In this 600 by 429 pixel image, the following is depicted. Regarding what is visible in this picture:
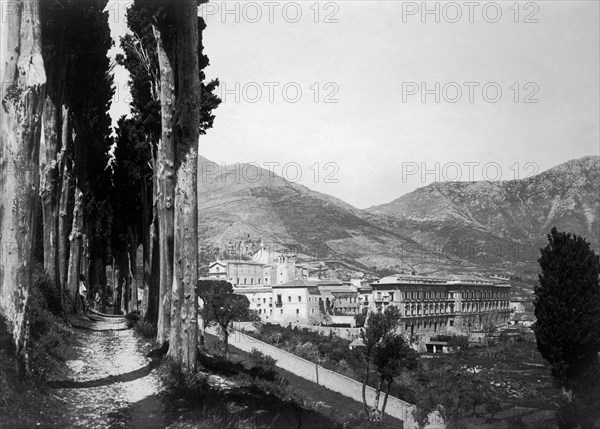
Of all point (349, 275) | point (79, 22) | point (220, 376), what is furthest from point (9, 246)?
point (349, 275)

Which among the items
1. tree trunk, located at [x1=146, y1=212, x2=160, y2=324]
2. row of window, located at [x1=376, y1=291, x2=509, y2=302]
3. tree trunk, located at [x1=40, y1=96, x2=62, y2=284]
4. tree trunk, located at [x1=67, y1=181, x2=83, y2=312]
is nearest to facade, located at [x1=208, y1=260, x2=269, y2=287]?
row of window, located at [x1=376, y1=291, x2=509, y2=302]

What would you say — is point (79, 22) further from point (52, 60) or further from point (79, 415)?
point (79, 415)

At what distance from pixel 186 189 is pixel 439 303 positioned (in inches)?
4275

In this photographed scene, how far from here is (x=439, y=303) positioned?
4557 inches

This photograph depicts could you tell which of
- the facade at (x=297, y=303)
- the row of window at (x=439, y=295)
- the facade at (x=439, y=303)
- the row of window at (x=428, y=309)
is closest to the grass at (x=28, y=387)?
the facade at (x=439, y=303)

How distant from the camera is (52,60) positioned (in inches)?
830

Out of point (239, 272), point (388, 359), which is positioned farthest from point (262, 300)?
point (388, 359)

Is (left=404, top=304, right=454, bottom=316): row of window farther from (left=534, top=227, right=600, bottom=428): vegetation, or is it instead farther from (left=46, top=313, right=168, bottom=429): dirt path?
(left=46, top=313, right=168, bottom=429): dirt path

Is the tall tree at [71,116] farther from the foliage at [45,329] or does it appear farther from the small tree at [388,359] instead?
the small tree at [388,359]

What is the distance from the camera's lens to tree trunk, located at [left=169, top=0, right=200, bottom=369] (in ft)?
41.1

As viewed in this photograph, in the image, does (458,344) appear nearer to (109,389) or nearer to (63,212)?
(63,212)

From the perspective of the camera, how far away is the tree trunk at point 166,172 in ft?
52.3

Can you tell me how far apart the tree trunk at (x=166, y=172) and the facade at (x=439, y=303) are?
78451 millimetres

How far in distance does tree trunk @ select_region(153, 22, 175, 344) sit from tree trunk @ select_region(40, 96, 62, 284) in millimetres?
4363
